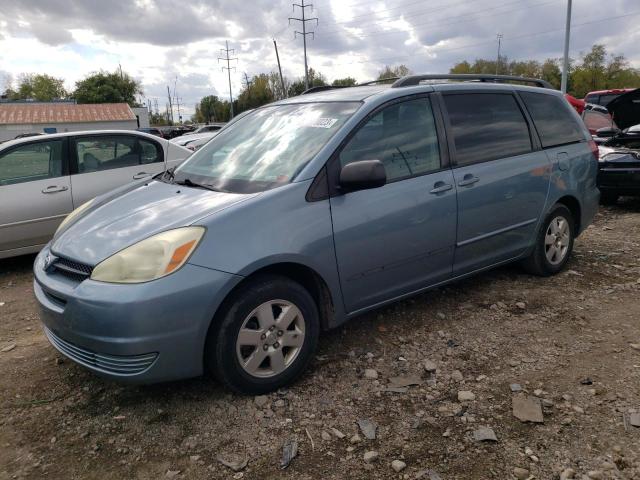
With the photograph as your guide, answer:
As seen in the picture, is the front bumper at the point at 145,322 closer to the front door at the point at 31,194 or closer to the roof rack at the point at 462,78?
the roof rack at the point at 462,78

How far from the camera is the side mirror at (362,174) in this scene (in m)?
2.92

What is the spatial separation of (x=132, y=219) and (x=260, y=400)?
4.14 feet

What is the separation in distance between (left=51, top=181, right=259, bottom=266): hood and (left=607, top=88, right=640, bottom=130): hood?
10425 millimetres

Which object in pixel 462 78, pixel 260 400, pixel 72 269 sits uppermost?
pixel 462 78

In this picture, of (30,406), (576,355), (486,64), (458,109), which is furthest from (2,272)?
(486,64)

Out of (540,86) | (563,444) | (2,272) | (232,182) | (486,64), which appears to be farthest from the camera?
(486,64)

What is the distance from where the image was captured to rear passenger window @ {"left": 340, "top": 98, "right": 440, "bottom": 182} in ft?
10.6

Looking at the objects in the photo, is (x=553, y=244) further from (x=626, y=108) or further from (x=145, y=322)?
(x=626, y=108)

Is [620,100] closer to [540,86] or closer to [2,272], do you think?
[540,86]

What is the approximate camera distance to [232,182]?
10.4ft

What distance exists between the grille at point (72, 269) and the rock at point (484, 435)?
213cm

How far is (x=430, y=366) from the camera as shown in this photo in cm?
321

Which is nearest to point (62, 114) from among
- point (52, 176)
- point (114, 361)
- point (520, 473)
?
point (52, 176)

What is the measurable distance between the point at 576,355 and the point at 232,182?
2471 mm
